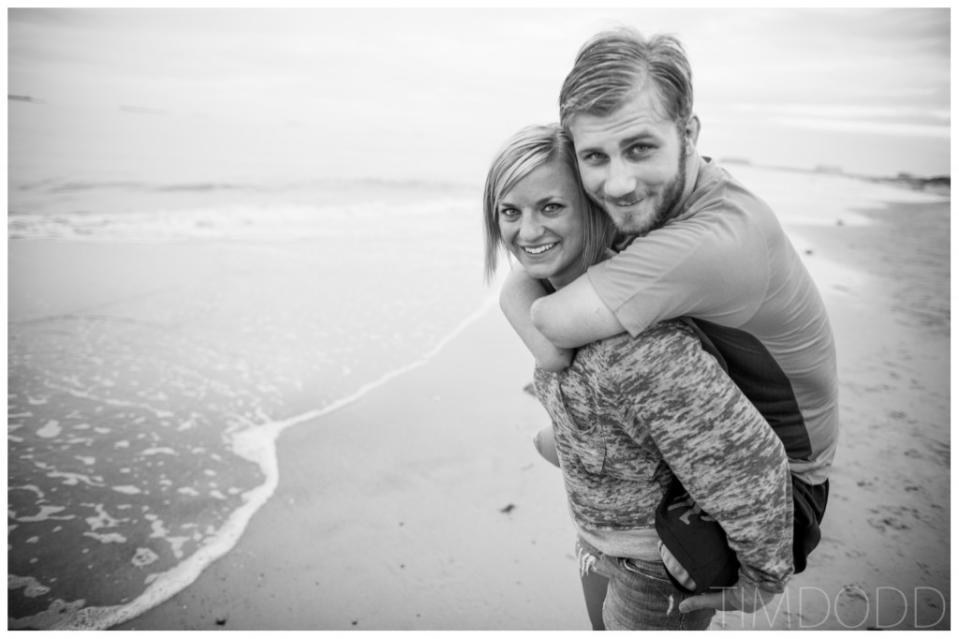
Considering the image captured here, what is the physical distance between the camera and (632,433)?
4.75ft

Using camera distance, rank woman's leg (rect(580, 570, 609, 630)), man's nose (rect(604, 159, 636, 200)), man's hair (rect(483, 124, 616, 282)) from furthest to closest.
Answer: woman's leg (rect(580, 570, 609, 630)), man's hair (rect(483, 124, 616, 282)), man's nose (rect(604, 159, 636, 200))

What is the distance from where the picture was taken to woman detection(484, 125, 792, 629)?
1353 millimetres

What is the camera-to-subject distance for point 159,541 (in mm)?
3592

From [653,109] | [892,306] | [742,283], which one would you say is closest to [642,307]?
[742,283]

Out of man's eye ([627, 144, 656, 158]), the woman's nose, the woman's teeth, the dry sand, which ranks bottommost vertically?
the dry sand

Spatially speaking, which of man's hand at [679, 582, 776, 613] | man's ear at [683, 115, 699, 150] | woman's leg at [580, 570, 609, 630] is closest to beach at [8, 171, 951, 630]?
woman's leg at [580, 570, 609, 630]

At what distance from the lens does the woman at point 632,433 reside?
1353 millimetres

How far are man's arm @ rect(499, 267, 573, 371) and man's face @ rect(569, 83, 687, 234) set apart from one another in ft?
1.32

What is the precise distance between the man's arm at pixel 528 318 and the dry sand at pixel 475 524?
6.94 feet

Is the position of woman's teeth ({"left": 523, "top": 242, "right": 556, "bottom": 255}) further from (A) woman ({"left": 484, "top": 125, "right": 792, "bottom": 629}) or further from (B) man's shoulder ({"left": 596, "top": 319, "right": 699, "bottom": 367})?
(B) man's shoulder ({"left": 596, "top": 319, "right": 699, "bottom": 367})

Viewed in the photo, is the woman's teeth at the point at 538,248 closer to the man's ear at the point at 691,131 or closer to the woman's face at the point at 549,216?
the woman's face at the point at 549,216

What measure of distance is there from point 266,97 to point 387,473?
163ft

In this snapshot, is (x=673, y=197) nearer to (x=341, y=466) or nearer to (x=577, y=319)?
(x=577, y=319)

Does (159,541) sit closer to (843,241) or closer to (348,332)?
(348,332)
